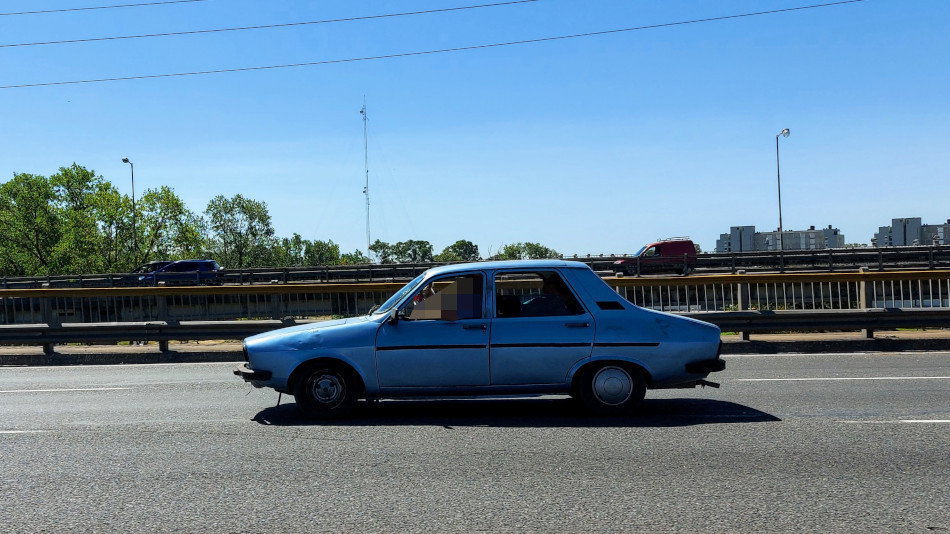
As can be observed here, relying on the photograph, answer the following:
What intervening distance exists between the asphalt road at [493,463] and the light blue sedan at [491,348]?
14.4 inches

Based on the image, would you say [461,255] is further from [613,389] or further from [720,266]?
[613,389]

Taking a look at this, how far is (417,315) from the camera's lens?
A: 812 centimetres

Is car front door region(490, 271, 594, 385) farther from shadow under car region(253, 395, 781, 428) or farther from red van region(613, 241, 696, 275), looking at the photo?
red van region(613, 241, 696, 275)

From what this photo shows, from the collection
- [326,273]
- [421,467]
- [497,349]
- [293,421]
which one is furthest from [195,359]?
[326,273]

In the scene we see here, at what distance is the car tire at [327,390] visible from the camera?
26.7 ft

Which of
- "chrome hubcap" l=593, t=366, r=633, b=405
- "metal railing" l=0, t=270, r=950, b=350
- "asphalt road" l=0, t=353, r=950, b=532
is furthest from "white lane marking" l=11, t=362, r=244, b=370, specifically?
"chrome hubcap" l=593, t=366, r=633, b=405

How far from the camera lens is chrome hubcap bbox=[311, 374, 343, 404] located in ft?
A: 26.7

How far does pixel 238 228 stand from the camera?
103m

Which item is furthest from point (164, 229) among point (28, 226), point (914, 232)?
point (914, 232)

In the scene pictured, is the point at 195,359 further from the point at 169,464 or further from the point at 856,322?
the point at 856,322

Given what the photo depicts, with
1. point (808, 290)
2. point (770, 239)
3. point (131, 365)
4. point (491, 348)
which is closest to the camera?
point (491, 348)

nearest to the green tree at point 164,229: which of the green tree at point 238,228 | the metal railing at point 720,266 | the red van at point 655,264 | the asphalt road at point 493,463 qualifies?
the green tree at point 238,228

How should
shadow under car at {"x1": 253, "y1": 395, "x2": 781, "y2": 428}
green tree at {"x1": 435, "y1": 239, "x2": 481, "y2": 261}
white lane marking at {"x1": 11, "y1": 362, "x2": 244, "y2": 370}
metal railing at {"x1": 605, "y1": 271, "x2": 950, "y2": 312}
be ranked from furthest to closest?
green tree at {"x1": 435, "y1": 239, "x2": 481, "y2": 261}
metal railing at {"x1": 605, "y1": 271, "x2": 950, "y2": 312}
white lane marking at {"x1": 11, "y1": 362, "x2": 244, "y2": 370}
shadow under car at {"x1": 253, "y1": 395, "x2": 781, "y2": 428}

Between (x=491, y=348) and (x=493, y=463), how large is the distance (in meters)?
1.82
